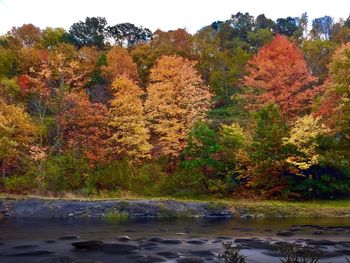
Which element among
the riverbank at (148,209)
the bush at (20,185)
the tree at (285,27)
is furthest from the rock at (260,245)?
the tree at (285,27)

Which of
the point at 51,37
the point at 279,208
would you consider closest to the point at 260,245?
the point at 279,208

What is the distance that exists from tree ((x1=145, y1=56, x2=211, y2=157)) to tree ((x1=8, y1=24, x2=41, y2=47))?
135 feet

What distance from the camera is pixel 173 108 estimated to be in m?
43.2

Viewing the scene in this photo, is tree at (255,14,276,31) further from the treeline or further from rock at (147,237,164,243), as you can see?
rock at (147,237,164,243)

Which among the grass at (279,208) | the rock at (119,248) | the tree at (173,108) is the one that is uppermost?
the tree at (173,108)

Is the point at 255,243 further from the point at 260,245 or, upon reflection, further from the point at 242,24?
the point at 242,24

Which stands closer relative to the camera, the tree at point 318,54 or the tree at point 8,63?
the tree at point 8,63

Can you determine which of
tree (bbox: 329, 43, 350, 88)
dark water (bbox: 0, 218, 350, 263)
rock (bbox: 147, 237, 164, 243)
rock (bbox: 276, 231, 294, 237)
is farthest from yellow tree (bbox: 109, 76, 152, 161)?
rock (bbox: 147, 237, 164, 243)

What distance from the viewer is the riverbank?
2961 cm

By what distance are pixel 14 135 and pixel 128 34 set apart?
5284 cm

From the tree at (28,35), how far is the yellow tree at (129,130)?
144 feet

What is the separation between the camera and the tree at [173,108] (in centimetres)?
4112

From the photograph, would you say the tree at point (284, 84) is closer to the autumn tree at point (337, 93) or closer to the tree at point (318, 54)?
the autumn tree at point (337, 93)

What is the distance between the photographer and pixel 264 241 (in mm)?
17875
